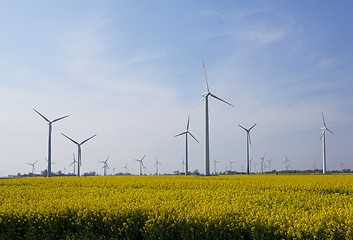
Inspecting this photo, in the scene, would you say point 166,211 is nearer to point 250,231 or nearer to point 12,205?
A: point 250,231

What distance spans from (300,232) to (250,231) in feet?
4.24

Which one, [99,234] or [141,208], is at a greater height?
[141,208]

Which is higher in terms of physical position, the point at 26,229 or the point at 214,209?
the point at 214,209

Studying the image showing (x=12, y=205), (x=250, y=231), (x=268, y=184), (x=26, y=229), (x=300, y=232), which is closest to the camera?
(x=300, y=232)

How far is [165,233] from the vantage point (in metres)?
9.34

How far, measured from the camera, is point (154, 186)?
21.3 meters

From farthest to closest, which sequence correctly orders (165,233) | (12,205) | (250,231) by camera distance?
(12,205), (165,233), (250,231)

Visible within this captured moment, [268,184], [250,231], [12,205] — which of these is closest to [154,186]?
[268,184]

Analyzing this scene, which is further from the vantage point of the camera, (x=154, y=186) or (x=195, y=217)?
(x=154, y=186)

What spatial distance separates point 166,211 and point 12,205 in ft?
22.1

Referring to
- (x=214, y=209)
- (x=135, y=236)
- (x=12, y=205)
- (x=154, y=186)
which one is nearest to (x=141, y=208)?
(x=135, y=236)

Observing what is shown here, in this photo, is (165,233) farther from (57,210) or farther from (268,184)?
(268,184)

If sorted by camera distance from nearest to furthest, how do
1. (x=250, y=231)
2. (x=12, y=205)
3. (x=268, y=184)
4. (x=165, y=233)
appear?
(x=250, y=231) → (x=165, y=233) → (x=12, y=205) → (x=268, y=184)

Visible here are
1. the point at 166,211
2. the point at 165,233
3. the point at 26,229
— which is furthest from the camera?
the point at 26,229
